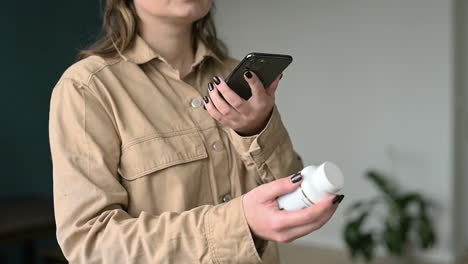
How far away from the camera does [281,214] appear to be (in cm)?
74

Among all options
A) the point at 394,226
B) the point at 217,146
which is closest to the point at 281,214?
the point at 217,146

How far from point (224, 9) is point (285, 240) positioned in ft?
14.0

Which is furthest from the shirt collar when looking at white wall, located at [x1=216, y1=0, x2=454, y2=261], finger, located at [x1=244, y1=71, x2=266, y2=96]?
white wall, located at [x1=216, y1=0, x2=454, y2=261]

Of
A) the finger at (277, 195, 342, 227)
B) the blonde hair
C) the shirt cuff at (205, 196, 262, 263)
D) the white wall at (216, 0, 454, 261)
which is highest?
the blonde hair

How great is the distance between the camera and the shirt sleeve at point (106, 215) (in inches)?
32.6

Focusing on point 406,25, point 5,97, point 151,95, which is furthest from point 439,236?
point 151,95

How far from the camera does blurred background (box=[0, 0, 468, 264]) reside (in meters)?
3.93

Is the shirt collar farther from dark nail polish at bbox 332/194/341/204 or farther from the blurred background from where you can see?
the blurred background

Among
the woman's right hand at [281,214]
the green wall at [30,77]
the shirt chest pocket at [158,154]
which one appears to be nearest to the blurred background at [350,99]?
the green wall at [30,77]

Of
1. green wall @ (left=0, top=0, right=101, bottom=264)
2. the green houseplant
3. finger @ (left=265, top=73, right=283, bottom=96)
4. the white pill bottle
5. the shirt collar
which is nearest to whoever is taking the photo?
the white pill bottle

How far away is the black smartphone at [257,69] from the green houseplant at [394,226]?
308cm

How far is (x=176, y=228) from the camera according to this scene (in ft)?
2.77

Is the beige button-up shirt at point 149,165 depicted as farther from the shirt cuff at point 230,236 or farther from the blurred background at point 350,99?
the blurred background at point 350,99

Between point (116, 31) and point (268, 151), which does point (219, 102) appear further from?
point (116, 31)
